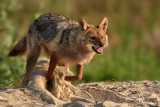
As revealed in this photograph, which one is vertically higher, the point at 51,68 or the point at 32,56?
the point at 32,56

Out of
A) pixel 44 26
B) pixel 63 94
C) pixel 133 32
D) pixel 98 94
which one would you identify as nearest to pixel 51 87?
pixel 63 94

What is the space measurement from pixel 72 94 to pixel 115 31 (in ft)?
26.8

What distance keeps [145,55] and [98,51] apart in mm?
6835

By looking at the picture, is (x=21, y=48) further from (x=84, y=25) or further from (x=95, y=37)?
(x=95, y=37)

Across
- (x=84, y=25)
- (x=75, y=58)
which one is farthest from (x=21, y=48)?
(x=84, y=25)

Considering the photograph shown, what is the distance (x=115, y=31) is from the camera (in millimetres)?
15172

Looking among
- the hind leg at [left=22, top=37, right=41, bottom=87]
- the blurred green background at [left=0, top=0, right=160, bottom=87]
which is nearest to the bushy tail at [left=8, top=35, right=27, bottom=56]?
the hind leg at [left=22, top=37, right=41, bottom=87]

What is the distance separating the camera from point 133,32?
15398mm

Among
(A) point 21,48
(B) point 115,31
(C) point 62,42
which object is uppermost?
(B) point 115,31

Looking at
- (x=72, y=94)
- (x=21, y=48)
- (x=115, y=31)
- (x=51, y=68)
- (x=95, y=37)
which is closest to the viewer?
(x=95, y=37)

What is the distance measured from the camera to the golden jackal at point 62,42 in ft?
24.0

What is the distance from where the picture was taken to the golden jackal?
732 centimetres

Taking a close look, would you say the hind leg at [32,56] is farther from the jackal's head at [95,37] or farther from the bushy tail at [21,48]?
the jackal's head at [95,37]

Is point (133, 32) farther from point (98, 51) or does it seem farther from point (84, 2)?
point (98, 51)
